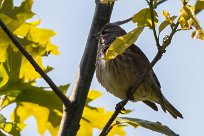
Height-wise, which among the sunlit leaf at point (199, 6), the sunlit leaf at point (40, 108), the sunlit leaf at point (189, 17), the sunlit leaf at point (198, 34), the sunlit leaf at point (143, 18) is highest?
the sunlit leaf at point (199, 6)

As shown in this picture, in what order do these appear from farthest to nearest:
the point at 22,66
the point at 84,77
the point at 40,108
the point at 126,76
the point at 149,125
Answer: the point at 126,76 → the point at 40,108 → the point at 22,66 → the point at 84,77 → the point at 149,125

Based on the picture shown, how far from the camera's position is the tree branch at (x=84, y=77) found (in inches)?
137

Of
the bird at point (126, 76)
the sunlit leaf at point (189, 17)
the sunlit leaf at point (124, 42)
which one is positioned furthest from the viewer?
the bird at point (126, 76)

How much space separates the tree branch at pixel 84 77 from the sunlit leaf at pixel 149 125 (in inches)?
11.8

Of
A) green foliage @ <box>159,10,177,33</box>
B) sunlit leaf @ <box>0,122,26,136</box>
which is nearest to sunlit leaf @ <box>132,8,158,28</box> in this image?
green foliage @ <box>159,10,177,33</box>

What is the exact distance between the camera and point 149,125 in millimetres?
3430

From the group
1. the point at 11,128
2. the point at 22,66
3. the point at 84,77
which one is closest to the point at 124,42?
the point at 84,77

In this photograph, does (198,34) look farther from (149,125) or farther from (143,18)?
(149,125)

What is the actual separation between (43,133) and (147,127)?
4.13 feet

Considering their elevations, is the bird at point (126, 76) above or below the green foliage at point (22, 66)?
below

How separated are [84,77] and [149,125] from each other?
622 millimetres

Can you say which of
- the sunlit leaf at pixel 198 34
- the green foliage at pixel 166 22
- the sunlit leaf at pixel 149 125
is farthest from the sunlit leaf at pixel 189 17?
the sunlit leaf at pixel 149 125

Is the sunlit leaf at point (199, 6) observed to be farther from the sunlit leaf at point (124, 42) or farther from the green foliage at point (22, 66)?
the green foliage at point (22, 66)

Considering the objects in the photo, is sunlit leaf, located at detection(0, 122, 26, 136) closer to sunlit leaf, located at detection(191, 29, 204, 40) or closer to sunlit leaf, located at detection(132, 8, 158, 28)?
sunlit leaf, located at detection(132, 8, 158, 28)
